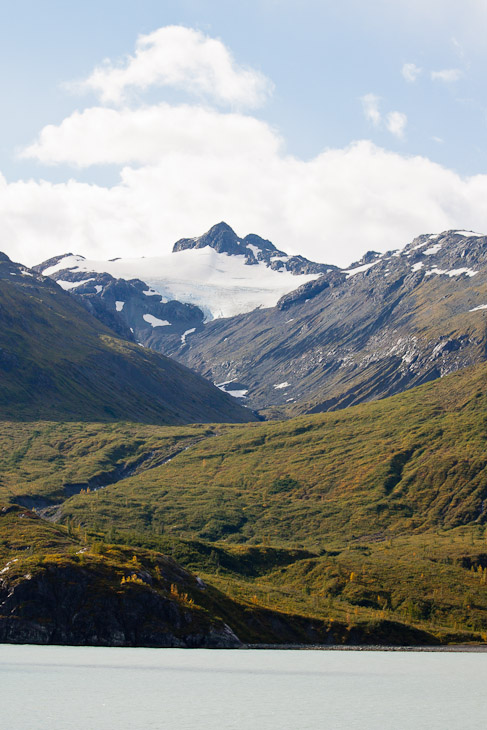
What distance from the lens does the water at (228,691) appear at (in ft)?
237

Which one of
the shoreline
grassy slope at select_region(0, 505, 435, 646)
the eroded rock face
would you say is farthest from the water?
the shoreline

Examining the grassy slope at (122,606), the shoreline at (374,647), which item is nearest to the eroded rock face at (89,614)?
the grassy slope at (122,606)

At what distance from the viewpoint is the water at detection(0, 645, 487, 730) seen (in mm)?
72125

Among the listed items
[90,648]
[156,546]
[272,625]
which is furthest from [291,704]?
[156,546]

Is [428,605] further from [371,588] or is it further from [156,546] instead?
[156,546]

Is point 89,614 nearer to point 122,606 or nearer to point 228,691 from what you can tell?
point 122,606

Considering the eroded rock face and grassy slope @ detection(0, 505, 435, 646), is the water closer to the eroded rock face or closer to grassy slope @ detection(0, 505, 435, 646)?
the eroded rock face

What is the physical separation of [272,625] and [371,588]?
4708cm

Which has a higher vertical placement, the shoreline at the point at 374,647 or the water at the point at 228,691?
the water at the point at 228,691

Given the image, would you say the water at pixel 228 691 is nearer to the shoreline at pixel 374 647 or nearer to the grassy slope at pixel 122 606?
the grassy slope at pixel 122 606

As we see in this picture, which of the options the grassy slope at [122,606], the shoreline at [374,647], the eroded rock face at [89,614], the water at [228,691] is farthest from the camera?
the shoreline at [374,647]

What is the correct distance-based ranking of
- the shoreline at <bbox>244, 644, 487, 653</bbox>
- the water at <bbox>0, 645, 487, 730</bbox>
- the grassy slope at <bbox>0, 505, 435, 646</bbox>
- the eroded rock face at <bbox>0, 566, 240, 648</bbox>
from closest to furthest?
1. the water at <bbox>0, 645, 487, 730</bbox>
2. the eroded rock face at <bbox>0, 566, 240, 648</bbox>
3. the grassy slope at <bbox>0, 505, 435, 646</bbox>
4. the shoreline at <bbox>244, 644, 487, 653</bbox>

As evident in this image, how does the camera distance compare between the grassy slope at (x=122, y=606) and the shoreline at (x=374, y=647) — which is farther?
the shoreline at (x=374, y=647)

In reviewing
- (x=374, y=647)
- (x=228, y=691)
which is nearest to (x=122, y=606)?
(x=228, y=691)
